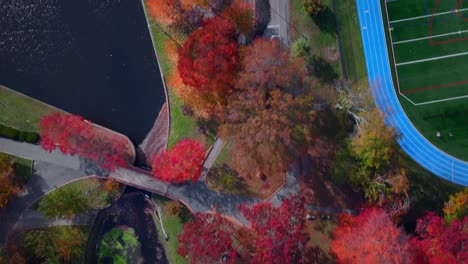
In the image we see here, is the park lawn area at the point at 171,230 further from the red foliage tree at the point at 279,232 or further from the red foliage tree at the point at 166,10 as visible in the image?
the red foliage tree at the point at 166,10

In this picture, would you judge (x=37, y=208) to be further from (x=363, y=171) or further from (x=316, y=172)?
(x=363, y=171)

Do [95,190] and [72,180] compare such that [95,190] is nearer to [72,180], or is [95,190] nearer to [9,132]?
[72,180]

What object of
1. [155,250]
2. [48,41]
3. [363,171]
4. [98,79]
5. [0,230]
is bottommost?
[155,250]

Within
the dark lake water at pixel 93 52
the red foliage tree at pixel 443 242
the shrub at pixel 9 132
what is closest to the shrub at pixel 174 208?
the dark lake water at pixel 93 52

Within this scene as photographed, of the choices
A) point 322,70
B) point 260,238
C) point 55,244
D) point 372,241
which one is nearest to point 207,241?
point 260,238

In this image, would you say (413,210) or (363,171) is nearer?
(363,171)

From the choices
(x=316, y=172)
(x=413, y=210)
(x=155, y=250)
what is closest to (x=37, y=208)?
(x=155, y=250)

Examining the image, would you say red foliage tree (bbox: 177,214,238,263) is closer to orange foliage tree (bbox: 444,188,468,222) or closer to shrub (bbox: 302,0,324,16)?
orange foliage tree (bbox: 444,188,468,222)
